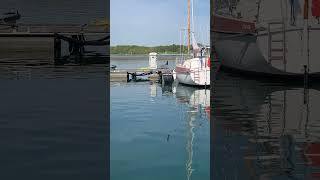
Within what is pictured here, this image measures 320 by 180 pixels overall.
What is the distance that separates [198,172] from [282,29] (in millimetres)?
36361

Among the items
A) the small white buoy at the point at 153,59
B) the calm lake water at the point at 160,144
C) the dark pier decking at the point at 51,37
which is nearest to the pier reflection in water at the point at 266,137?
the calm lake water at the point at 160,144

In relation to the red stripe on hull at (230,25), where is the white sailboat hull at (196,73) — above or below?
below

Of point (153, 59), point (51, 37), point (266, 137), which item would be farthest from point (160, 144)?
point (51, 37)

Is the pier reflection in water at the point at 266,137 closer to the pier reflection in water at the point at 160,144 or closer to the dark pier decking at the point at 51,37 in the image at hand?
the pier reflection in water at the point at 160,144

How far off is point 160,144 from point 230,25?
3914 cm

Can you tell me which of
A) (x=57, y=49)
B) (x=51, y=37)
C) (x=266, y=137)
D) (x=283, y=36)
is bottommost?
(x=266, y=137)

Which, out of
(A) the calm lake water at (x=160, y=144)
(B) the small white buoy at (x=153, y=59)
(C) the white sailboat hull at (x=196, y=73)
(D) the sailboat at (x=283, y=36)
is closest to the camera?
(A) the calm lake water at (x=160, y=144)

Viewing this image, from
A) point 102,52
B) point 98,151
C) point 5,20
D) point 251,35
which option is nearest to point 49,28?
point 5,20

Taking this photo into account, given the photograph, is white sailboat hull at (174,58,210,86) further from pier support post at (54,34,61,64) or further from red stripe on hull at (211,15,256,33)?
pier support post at (54,34,61,64)

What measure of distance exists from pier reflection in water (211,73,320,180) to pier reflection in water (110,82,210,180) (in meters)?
0.59

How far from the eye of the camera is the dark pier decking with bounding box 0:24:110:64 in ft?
286

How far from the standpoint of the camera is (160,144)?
17594mm

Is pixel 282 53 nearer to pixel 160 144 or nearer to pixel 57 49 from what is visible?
pixel 160 144

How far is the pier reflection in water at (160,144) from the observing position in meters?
13.1
